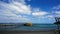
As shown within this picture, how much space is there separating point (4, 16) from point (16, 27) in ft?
1.50

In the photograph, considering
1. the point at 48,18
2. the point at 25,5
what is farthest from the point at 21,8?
the point at 48,18

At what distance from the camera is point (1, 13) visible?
344 inches

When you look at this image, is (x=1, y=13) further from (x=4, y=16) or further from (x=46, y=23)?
(x=46, y=23)

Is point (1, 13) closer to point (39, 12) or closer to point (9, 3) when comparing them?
point (9, 3)

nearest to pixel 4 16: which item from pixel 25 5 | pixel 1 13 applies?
pixel 1 13

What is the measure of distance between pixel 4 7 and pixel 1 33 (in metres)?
0.73

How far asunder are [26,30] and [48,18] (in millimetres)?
705

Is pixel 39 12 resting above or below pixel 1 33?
above

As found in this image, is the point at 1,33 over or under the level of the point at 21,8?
under

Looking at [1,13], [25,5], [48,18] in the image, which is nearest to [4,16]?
[1,13]

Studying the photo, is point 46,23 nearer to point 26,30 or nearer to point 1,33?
point 26,30

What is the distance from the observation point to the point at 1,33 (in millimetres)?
8711

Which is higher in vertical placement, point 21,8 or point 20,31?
point 21,8

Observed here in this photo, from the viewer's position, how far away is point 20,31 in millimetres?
8711
